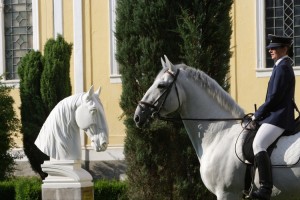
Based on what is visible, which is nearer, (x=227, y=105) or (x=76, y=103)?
(x=227, y=105)

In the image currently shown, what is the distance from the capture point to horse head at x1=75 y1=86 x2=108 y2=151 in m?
12.7

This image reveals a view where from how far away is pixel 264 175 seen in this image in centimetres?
931

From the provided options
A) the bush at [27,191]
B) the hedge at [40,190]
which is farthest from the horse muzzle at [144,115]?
the bush at [27,191]

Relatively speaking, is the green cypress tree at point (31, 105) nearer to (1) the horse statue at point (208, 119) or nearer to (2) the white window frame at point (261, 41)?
(2) the white window frame at point (261, 41)

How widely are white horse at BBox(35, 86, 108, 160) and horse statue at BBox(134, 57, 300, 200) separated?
9.38 feet

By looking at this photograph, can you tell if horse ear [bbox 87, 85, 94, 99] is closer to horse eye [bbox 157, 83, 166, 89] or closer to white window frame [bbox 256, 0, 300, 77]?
horse eye [bbox 157, 83, 166, 89]

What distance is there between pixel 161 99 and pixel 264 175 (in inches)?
57.6

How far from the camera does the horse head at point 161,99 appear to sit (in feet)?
32.4

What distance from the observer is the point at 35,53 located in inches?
829

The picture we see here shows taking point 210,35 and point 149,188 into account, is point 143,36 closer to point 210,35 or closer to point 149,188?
point 210,35

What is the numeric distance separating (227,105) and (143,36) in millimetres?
3578

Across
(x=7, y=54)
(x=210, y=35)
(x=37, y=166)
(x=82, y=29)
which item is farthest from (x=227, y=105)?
(x=7, y=54)

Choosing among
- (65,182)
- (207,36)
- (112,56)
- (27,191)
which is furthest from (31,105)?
(207,36)

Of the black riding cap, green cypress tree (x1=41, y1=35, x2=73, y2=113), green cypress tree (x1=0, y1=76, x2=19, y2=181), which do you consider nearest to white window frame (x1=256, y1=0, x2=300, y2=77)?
green cypress tree (x1=41, y1=35, x2=73, y2=113)
